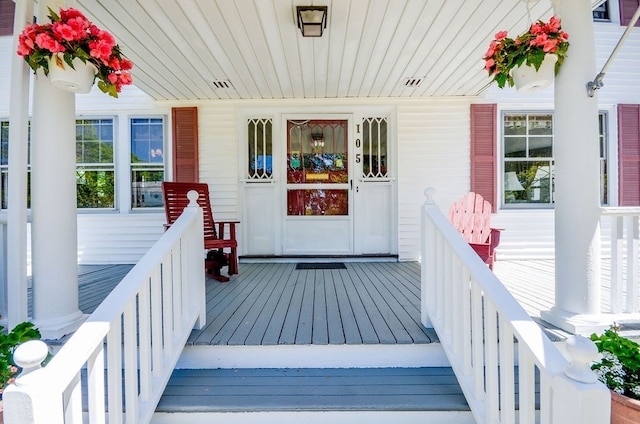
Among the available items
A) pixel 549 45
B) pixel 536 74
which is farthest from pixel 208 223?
pixel 549 45

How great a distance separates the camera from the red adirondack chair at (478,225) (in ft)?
10.5

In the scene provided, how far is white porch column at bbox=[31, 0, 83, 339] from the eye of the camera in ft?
6.54

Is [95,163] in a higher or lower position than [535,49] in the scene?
lower

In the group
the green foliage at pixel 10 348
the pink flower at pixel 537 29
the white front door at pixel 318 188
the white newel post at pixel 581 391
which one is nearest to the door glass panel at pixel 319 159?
the white front door at pixel 318 188

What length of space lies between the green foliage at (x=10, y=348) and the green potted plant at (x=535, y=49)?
2.95 meters

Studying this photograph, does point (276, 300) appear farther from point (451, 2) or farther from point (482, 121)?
point (482, 121)

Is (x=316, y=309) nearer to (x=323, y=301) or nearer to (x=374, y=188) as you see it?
(x=323, y=301)

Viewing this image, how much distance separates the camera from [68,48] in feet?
5.99

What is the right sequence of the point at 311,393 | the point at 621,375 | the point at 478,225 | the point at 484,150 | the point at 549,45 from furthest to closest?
the point at 484,150 < the point at 478,225 < the point at 549,45 < the point at 311,393 < the point at 621,375

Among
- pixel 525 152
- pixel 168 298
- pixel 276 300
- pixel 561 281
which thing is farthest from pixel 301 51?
pixel 525 152

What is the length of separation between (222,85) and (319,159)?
1541mm

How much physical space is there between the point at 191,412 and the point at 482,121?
4.59 m

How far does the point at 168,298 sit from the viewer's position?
5.73 feet

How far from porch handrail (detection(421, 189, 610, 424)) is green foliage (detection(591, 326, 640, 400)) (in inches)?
10.4
